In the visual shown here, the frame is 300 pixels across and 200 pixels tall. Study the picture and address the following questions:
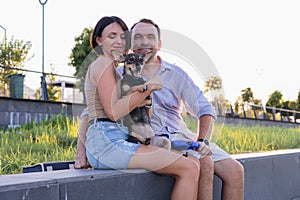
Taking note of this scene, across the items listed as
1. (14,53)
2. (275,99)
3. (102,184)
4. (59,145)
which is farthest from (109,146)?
(275,99)

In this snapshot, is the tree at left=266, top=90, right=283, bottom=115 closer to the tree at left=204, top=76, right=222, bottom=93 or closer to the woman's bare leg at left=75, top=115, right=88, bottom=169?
the tree at left=204, top=76, right=222, bottom=93

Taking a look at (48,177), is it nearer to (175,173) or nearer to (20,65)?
(175,173)

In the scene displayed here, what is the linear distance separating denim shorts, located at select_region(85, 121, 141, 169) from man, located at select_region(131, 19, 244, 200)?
1.66 feet

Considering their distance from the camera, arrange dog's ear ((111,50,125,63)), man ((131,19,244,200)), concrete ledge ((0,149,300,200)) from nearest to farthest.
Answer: concrete ledge ((0,149,300,200)), dog's ear ((111,50,125,63)), man ((131,19,244,200))

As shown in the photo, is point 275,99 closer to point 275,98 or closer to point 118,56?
point 275,98

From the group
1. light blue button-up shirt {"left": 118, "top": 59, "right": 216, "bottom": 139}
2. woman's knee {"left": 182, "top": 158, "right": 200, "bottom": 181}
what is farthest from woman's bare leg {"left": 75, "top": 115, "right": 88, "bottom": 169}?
woman's knee {"left": 182, "top": 158, "right": 200, "bottom": 181}

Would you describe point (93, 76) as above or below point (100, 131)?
above

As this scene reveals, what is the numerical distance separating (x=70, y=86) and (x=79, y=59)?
19643 millimetres

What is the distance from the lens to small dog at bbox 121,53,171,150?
105 inches

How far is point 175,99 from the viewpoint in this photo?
339 centimetres

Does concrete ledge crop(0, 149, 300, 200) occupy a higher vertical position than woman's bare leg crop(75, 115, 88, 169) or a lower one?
lower

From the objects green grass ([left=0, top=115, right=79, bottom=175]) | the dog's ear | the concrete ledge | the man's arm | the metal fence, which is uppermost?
the metal fence

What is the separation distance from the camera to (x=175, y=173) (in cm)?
264

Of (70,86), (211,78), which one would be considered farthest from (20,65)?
(211,78)
